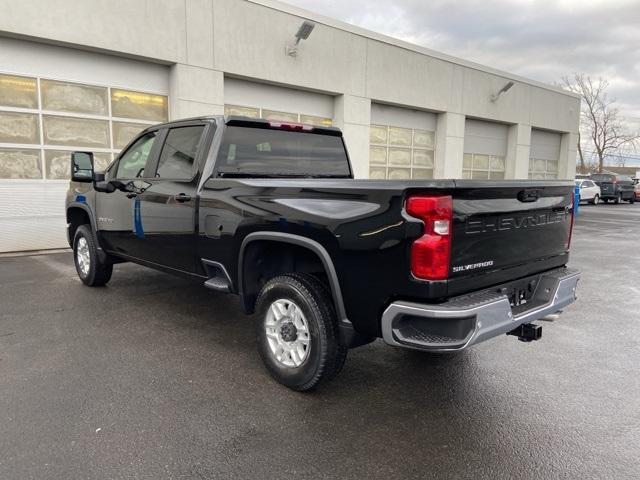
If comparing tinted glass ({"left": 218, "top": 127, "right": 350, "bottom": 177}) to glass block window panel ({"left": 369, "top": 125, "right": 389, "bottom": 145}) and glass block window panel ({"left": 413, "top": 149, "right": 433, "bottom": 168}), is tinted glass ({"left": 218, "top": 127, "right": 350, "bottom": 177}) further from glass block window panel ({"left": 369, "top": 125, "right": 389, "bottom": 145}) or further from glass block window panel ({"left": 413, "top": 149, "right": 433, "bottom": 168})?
glass block window panel ({"left": 413, "top": 149, "right": 433, "bottom": 168})

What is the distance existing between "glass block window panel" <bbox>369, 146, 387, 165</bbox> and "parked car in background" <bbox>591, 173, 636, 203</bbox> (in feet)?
62.0

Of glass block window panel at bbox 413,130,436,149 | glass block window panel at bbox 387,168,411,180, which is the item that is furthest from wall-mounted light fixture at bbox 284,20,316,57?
glass block window panel at bbox 413,130,436,149

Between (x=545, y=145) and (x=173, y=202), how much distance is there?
22.2m

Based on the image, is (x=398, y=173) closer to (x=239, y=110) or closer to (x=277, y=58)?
(x=277, y=58)

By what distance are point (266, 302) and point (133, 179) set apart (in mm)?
2371

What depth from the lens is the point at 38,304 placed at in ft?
18.5

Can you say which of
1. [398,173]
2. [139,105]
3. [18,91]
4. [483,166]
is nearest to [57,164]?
[18,91]

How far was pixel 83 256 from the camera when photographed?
256 inches

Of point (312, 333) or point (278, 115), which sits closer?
point (312, 333)

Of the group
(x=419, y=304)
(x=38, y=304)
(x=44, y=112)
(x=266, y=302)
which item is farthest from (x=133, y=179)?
(x=44, y=112)

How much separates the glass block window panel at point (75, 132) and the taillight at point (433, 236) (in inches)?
353

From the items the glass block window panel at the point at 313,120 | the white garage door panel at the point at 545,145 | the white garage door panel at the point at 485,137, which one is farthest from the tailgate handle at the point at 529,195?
the white garage door panel at the point at 545,145

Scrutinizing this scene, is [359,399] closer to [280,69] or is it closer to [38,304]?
[38,304]

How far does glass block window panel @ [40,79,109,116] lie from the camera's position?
30.7 feet
